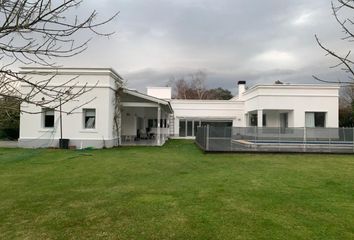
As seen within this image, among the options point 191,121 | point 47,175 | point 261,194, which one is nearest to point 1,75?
point 261,194

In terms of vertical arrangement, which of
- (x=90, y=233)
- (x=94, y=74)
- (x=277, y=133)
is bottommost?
(x=90, y=233)

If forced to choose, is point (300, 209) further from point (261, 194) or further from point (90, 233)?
point (90, 233)

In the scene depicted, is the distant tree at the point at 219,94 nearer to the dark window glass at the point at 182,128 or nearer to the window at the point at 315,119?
the dark window glass at the point at 182,128

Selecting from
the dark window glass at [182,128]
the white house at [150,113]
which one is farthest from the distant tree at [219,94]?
the dark window glass at [182,128]

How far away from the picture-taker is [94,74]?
2445 centimetres

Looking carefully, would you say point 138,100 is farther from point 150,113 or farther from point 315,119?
point 315,119

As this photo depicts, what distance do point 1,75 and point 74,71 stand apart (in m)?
21.3

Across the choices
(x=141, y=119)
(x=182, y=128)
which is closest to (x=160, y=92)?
(x=182, y=128)

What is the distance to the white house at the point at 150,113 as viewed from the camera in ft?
79.9

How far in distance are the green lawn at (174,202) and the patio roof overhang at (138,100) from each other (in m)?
11.2

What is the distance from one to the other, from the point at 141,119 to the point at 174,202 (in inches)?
1212

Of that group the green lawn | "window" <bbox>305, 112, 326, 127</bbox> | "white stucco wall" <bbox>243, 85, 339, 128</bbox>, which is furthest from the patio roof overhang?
"window" <bbox>305, 112, 326, 127</bbox>

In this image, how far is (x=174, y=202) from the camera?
875 centimetres

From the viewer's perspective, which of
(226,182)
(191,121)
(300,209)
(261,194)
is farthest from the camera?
(191,121)
